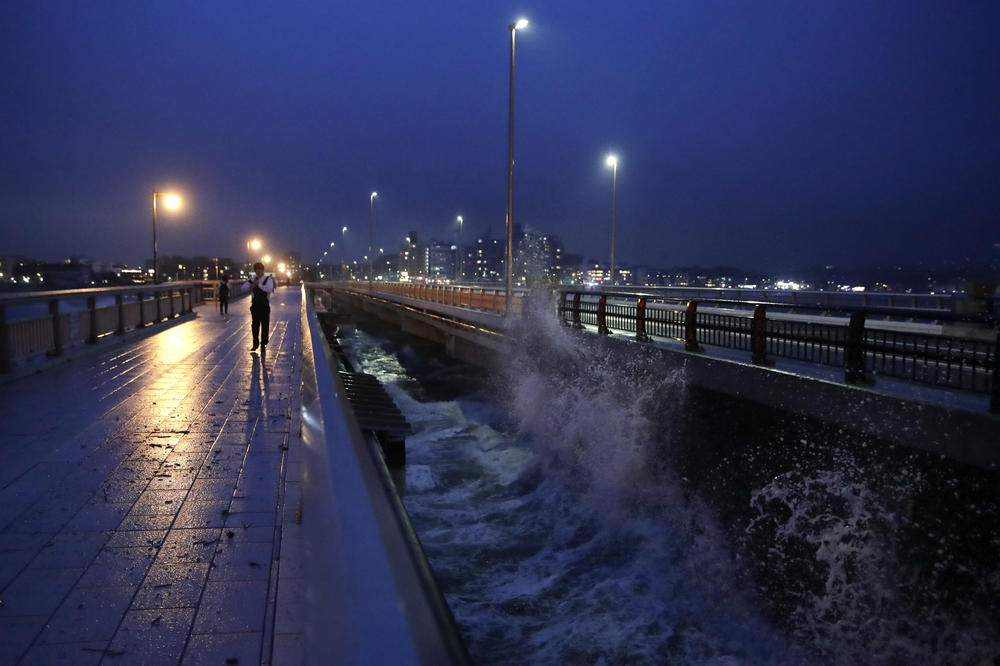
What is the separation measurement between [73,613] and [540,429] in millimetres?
13573

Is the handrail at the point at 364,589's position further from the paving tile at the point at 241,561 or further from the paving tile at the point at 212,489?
the paving tile at the point at 212,489

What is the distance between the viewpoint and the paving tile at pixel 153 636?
3.09 metres

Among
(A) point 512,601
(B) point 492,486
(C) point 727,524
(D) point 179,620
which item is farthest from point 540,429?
→ (D) point 179,620

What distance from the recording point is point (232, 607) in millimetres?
3562

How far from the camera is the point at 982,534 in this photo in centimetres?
659

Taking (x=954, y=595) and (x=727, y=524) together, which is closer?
(x=954, y=595)

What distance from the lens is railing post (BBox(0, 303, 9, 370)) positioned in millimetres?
10938

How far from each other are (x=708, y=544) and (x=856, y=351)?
10.8 feet

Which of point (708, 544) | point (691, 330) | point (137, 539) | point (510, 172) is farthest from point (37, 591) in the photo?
point (510, 172)

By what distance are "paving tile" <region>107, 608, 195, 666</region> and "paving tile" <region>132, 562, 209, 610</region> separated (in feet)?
0.26

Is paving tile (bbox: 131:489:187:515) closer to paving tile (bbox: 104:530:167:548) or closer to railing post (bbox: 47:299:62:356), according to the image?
paving tile (bbox: 104:530:167:548)

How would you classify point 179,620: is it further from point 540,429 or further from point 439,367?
point 439,367

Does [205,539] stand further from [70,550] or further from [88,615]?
[88,615]

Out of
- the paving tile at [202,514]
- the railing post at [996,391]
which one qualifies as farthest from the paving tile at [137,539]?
the railing post at [996,391]
